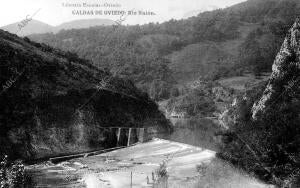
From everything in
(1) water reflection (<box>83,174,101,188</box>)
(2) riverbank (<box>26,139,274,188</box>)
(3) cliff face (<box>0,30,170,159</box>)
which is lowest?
(1) water reflection (<box>83,174,101,188</box>)

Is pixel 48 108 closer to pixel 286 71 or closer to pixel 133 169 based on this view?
pixel 133 169

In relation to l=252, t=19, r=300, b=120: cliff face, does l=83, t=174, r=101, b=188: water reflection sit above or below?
below

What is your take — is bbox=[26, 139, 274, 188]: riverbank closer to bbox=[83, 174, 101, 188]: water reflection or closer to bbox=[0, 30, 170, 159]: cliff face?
bbox=[83, 174, 101, 188]: water reflection

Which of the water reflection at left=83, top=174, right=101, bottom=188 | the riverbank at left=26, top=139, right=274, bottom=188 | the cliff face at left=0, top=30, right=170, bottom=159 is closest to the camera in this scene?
the riverbank at left=26, top=139, right=274, bottom=188

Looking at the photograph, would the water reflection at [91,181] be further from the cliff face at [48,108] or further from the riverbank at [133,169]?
the cliff face at [48,108]

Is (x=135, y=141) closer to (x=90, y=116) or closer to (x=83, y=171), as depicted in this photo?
(x=90, y=116)

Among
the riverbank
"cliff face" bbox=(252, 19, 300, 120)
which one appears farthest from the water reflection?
"cliff face" bbox=(252, 19, 300, 120)
